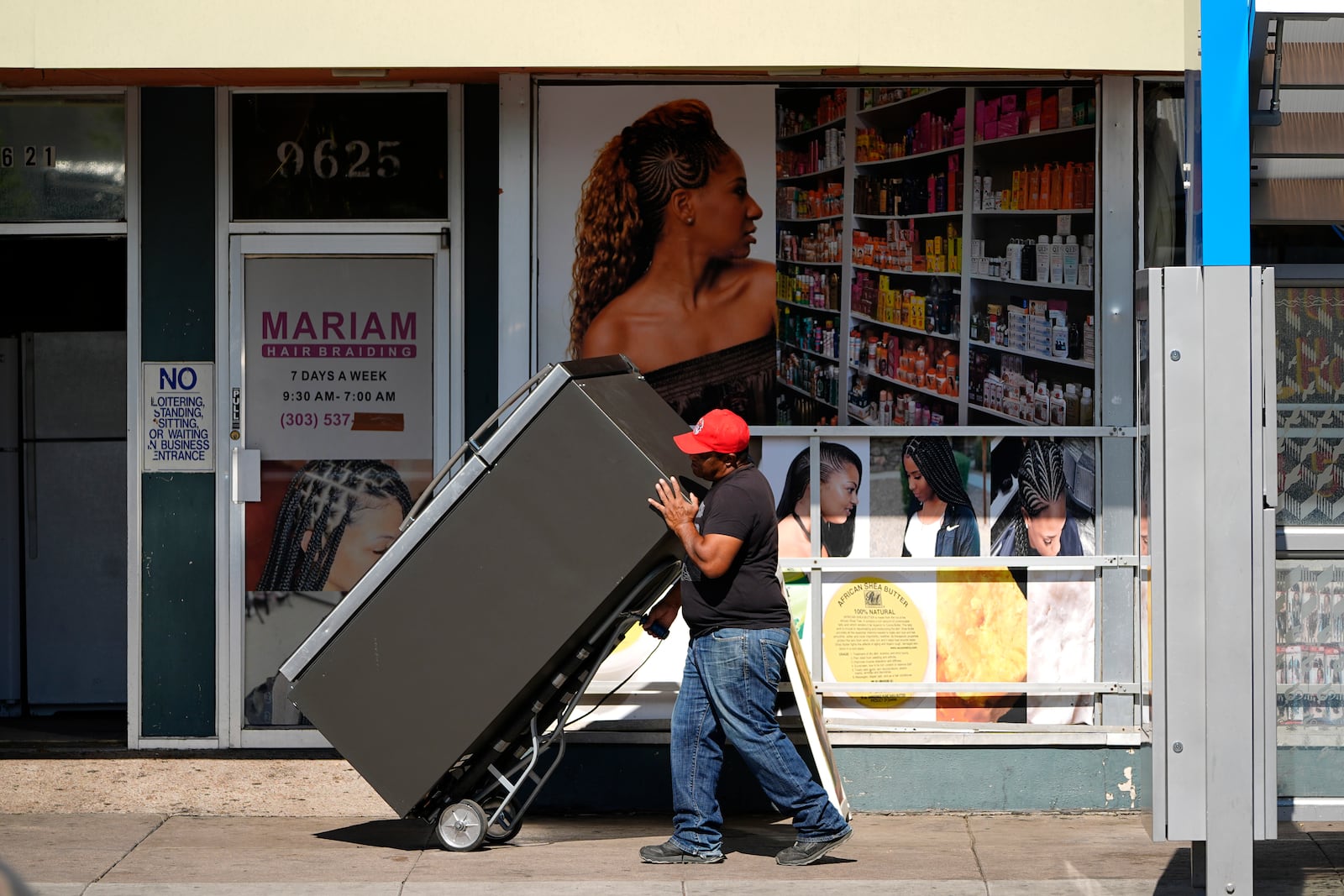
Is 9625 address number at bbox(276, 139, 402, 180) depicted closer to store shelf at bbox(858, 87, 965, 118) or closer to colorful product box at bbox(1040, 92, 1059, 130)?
store shelf at bbox(858, 87, 965, 118)

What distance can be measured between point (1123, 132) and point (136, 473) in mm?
4771

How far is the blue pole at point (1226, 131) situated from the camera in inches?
170

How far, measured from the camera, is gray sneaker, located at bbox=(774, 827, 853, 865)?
5711 mm

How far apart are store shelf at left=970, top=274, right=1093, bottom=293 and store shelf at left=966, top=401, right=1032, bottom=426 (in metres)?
0.55

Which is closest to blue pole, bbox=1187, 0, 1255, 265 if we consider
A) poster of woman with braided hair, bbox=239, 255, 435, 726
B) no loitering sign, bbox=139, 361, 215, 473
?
poster of woman with braided hair, bbox=239, 255, 435, 726

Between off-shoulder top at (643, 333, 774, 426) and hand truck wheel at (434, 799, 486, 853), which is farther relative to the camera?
off-shoulder top at (643, 333, 774, 426)

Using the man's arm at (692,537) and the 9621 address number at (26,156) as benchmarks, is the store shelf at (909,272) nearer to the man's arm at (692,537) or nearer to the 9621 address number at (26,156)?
the man's arm at (692,537)

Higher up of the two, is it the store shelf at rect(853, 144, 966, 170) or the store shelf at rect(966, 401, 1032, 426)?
the store shelf at rect(853, 144, 966, 170)

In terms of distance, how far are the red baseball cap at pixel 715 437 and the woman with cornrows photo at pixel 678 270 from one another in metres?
1.13

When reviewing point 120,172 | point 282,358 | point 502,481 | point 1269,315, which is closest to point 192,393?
point 282,358

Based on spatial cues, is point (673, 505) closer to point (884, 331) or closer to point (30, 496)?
point (884, 331)

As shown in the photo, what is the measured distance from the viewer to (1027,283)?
671cm

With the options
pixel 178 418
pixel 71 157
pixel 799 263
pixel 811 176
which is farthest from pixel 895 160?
pixel 71 157

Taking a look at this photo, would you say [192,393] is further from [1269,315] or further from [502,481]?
[1269,315]
